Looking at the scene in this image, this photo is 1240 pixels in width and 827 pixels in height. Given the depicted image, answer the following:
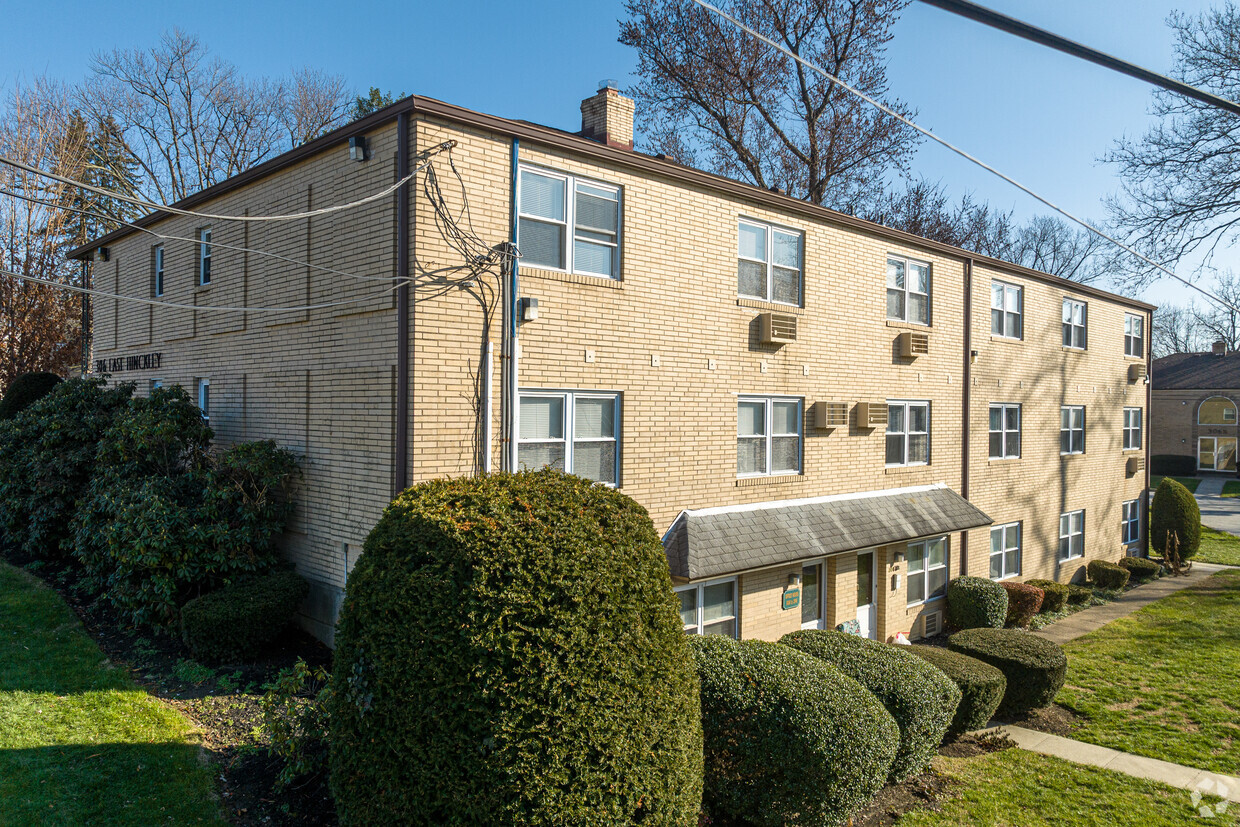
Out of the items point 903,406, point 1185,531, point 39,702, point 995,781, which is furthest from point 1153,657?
point 39,702

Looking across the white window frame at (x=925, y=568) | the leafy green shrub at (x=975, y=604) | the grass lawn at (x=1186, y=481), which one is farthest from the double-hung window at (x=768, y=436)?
the grass lawn at (x=1186, y=481)

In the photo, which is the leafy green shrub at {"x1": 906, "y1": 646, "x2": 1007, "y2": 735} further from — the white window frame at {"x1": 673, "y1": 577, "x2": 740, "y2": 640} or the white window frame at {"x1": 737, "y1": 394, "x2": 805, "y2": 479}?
the white window frame at {"x1": 737, "y1": 394, "x2": 805, "y2": 479}

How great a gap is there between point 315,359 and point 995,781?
10.4m

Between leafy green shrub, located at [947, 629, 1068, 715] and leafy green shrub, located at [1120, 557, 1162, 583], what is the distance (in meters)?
14.9

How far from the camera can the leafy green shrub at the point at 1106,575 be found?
73.2 feet

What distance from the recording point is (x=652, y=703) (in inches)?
222

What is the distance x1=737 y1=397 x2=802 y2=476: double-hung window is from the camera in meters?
12.6

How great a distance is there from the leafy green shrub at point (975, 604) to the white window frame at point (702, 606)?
714cm

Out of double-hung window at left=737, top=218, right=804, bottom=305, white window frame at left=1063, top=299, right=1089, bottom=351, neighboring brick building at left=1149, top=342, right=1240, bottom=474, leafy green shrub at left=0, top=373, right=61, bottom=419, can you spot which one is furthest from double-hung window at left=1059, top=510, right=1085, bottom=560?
neighboring brick building at left=1149, top=342, right=1240, bottom=474

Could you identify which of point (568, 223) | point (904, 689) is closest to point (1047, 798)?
point (904, 689)

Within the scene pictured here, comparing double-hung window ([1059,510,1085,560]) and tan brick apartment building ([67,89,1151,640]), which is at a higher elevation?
tan brick apartment building ([67,89,1151,640])

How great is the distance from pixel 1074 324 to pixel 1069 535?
20.7 feet

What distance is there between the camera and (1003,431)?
19047 millimetres

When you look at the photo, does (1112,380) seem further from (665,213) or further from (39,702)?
(39,702)
